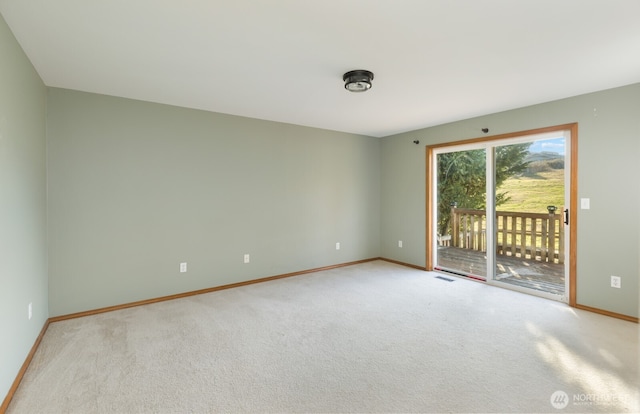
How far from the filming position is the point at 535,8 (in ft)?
5.84

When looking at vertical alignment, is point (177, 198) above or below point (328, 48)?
below

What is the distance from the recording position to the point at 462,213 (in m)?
4.67

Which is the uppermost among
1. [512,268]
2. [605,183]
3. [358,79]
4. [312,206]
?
[358,79]

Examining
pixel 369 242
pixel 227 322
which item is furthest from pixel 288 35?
pixel 369 242

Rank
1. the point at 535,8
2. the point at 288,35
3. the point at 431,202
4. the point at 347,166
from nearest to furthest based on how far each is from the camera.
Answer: the point at 535,8 → the point at 288,35 → the point at 431,202 → the point at 347,166

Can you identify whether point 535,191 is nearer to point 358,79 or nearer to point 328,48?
point 358,79

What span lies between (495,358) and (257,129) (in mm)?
3756

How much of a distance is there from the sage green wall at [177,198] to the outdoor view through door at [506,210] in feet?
5.32

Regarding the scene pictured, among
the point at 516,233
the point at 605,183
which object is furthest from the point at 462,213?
the point at 605,183

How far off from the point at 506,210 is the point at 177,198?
14.1 ft

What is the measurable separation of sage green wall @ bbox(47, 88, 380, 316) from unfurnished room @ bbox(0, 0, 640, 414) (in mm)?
23

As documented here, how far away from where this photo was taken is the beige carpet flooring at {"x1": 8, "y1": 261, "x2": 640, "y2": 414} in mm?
1854

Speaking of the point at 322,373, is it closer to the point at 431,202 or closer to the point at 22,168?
the point at 22,168

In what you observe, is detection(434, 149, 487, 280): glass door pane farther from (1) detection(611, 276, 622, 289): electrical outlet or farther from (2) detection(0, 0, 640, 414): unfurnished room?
(1) detection(611, 276, 622, 289): electrical outlet
